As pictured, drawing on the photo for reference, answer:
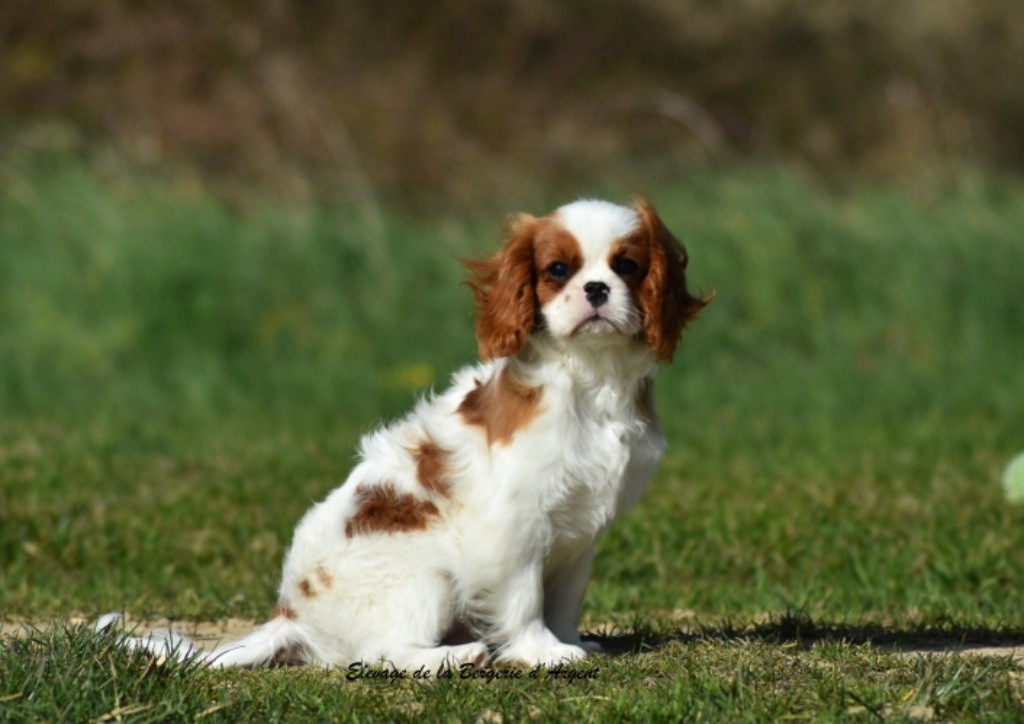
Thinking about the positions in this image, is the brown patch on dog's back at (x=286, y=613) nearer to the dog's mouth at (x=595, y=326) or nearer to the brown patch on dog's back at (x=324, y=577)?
the brown patch on dog's back at (x=324, y=577)

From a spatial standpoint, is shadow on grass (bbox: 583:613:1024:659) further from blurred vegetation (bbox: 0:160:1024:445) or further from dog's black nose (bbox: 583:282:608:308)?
blurred vegetation (bbox: 0:160:1024:445)

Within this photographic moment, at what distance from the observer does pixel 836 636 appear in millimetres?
5586

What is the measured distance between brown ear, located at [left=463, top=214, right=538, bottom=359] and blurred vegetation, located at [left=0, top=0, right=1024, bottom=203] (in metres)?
9.03

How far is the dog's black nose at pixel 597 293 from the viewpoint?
15.7 feet

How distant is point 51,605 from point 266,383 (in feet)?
16.5

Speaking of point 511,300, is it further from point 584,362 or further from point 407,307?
point 407,307

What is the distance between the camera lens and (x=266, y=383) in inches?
453

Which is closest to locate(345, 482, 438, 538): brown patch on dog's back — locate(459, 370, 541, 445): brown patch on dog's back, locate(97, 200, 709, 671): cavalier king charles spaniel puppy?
locate(97, 200, 709, 671): cavalier king charles spaniel puppy

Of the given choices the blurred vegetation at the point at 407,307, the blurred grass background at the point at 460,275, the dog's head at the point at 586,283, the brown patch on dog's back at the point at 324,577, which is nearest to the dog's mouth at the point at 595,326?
the dog's head at the point at 586,283

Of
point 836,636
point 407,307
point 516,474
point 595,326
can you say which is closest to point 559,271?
point 595,326

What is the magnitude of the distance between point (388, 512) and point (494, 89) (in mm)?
13966

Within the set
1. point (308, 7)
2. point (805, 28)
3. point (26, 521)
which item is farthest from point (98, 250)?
point (805, 28)

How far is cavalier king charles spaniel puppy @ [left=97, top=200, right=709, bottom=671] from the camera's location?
4805 mm

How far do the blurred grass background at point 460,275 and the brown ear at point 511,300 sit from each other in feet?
7.09
